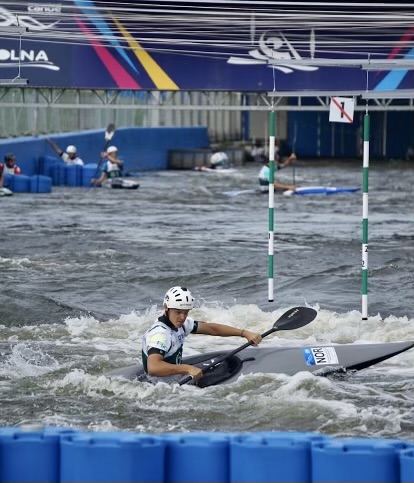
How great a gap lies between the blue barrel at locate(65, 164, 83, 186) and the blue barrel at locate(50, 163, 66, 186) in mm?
108

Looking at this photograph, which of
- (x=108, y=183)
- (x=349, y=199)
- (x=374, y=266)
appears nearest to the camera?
(x=374, y=266)

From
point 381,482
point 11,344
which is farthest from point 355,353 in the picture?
point 381,482

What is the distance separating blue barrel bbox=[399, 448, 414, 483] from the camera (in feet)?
18.5

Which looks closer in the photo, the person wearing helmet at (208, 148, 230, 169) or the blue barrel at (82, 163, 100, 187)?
the blue barrel at (82, 163, 100, 187)

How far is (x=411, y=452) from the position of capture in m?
5.68

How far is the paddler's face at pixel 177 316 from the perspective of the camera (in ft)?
33.3

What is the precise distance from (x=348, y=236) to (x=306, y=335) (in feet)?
31.9

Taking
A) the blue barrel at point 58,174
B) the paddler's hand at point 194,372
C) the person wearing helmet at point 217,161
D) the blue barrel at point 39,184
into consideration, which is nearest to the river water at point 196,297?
the paddler's hand at point 194,372

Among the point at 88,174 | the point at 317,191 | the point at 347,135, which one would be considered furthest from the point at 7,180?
the point at 347,135

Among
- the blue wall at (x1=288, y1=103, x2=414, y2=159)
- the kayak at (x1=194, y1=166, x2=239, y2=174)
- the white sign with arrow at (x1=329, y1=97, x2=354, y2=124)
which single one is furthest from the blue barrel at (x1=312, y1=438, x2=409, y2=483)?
the blue wall at (x1=288, y1=103, x2=414, y2=159)

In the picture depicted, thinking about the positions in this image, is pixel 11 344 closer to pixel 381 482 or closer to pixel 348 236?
pixel 381 482

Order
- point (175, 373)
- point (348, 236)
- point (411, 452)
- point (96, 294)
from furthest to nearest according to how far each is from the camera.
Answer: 1. point (348, 236)
2. point (96, 294)
3. point (175, 373)
4. point (411, 452)

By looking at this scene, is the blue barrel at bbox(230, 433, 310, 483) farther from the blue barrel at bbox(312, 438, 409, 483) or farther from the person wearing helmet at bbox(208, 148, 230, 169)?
the person wearing helmet at bbox(208, 148, 230, 169)

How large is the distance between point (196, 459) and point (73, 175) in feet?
97.8
